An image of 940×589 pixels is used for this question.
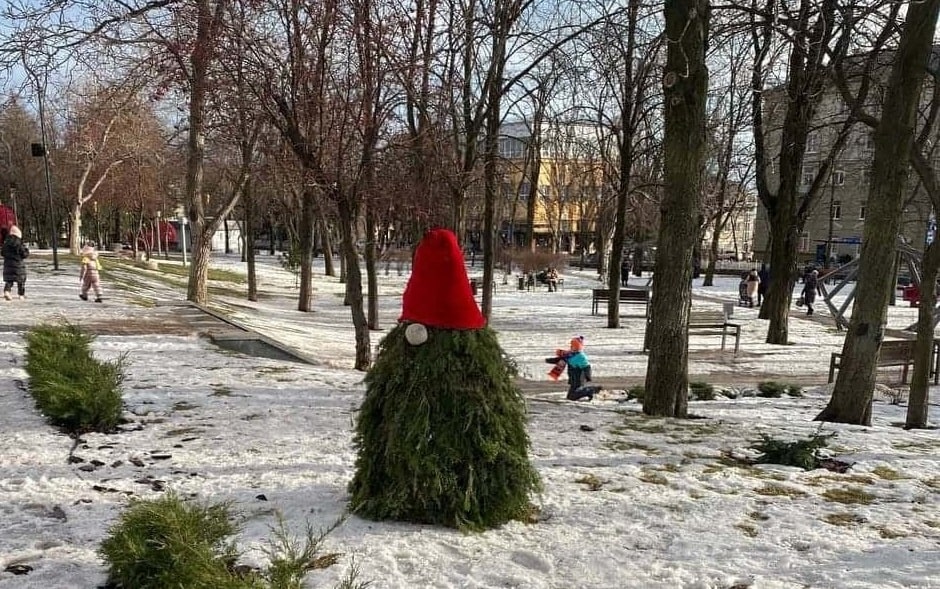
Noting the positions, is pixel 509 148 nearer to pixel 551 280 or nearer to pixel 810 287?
pixel 551 280

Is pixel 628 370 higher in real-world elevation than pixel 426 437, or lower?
lower

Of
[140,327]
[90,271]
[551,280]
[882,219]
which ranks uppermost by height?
[882,219]

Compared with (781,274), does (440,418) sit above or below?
below

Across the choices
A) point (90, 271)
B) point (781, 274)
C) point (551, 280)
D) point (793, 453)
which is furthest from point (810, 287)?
point (90, 271)

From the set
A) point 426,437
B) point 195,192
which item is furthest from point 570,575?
point 195,192

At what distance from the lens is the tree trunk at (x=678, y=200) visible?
6484 mm

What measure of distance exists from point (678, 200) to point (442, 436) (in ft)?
14.5

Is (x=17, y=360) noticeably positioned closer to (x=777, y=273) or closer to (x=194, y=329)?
(x=194, y=329)

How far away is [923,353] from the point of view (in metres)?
7.88

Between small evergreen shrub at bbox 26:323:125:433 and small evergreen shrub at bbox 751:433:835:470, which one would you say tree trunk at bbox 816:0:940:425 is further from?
small evergreen shrub at bbox 26:323:125:433

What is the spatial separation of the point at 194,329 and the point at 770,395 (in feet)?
31.3

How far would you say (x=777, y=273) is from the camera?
1634 cm

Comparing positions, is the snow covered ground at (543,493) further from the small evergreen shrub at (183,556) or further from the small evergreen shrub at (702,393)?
the small evergreen shrub at (702,393)

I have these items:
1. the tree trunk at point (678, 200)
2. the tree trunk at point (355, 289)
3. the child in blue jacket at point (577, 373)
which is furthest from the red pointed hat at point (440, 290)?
the tree trunk at point (355, 289)
